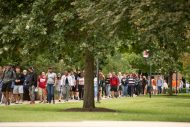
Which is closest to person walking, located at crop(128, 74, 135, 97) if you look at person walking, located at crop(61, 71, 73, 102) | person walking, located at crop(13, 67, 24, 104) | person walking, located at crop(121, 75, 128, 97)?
person walking, located at crop(121, 75, 128, 97)

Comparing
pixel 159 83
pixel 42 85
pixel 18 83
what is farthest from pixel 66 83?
pixel 159 83

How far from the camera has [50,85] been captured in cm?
3334

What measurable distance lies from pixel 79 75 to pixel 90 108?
12485 mm

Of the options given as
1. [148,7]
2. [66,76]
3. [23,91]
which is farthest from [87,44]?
[66,76]

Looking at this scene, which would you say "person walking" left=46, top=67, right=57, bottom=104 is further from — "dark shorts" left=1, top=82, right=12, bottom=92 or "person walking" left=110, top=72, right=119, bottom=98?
"person walking" left=110, top=72, right=119, bottom=98

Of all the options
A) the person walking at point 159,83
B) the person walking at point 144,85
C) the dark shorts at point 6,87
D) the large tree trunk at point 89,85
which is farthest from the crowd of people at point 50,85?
the person walking at point 159,83

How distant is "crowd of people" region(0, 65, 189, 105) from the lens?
3086 cm

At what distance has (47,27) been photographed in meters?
24.7

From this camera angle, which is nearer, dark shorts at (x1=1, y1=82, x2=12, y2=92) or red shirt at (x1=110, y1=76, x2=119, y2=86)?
dark shorts at (x1=1, y1=82, x2=12, y2=92)

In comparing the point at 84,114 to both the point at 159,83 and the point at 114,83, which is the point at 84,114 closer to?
the point at 114,83

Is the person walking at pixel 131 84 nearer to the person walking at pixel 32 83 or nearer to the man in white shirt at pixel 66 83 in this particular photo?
the man in white shirt at pixel 66 83

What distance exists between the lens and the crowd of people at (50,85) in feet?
101

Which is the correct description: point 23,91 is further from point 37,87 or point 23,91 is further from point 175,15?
point 175,15

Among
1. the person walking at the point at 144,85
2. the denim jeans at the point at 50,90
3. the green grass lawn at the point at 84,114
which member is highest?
the person walking at the point at 144,85
